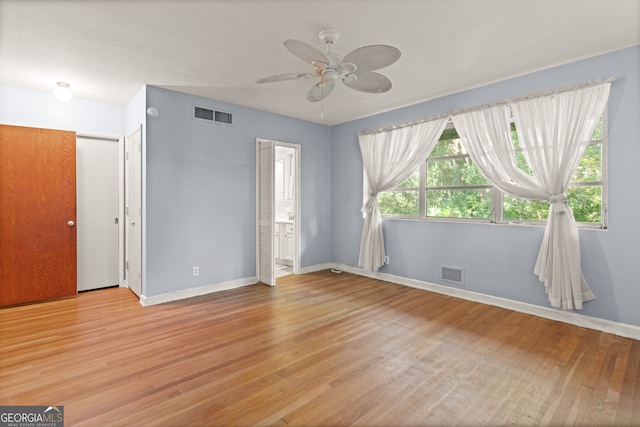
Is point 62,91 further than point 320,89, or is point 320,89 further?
point 62,91

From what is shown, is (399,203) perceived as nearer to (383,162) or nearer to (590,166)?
(383,162)

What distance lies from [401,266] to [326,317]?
1.85m

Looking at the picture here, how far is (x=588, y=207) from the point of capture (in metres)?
3.15

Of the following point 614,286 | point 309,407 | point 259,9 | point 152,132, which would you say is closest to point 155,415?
point 309,407

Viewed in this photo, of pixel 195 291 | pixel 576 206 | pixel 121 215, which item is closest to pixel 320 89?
pixel 576 206

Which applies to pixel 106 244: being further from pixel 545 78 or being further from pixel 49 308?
pixel 545 78

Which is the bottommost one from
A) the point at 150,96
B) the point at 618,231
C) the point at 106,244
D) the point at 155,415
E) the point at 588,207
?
the point at 155,415

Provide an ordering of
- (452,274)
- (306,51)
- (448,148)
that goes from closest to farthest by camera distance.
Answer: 1. (306,51)
2. (452,274)
3. (448,148)

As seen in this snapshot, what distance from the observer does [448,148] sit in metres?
4.25

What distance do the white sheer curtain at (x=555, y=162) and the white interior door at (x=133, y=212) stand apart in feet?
15.0

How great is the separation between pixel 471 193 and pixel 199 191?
3.72m

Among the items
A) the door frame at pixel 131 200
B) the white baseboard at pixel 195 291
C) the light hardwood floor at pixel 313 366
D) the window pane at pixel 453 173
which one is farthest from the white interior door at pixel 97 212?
the window pane at pixel 453 173

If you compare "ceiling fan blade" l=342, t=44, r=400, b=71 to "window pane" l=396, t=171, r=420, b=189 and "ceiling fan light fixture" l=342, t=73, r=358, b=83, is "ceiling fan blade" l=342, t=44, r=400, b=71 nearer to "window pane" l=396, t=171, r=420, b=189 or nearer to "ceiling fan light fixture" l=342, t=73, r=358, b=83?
"ceiling fan light fixture" l=342, t=73, r=358, b=83

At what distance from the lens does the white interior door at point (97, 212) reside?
442cm
